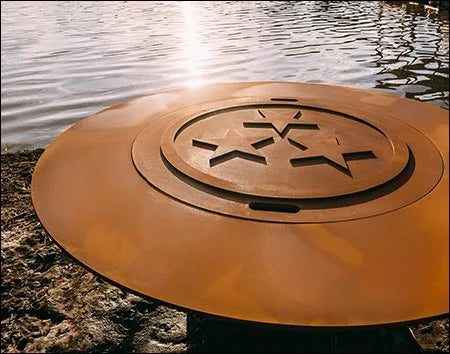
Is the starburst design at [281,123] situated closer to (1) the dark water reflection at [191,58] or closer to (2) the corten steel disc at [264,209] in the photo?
(2) the corten steel disc at [264,209]

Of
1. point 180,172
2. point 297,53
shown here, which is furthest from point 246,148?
point 297,53

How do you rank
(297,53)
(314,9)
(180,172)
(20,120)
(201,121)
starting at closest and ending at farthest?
1. (180,172)
2. (201,121)
3. (20,120)
4. (297,53)
5. (314,9)

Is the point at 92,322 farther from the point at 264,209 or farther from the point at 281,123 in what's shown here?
the point at 281,123

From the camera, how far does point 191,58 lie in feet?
22.9

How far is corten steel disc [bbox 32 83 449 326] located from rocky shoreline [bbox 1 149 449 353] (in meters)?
0.55

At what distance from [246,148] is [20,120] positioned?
373 cm

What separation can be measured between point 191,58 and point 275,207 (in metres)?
6.19

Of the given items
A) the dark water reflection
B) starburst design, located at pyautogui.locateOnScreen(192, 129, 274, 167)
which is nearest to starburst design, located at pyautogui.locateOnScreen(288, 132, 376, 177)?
starburst design, located at pyautogui.locateOnScreen(192, 129, 274, 167)

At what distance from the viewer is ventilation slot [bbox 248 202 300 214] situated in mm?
1204

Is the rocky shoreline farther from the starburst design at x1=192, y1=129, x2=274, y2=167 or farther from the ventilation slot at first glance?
the starburst design at x1=192, y1=129, x2=274, y2=167

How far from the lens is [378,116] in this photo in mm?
1847

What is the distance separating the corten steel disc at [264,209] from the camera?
2.97 ft

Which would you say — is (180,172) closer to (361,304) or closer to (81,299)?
(361,304)

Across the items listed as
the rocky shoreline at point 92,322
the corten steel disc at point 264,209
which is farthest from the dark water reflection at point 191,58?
the corten steel disc at point 264,209
